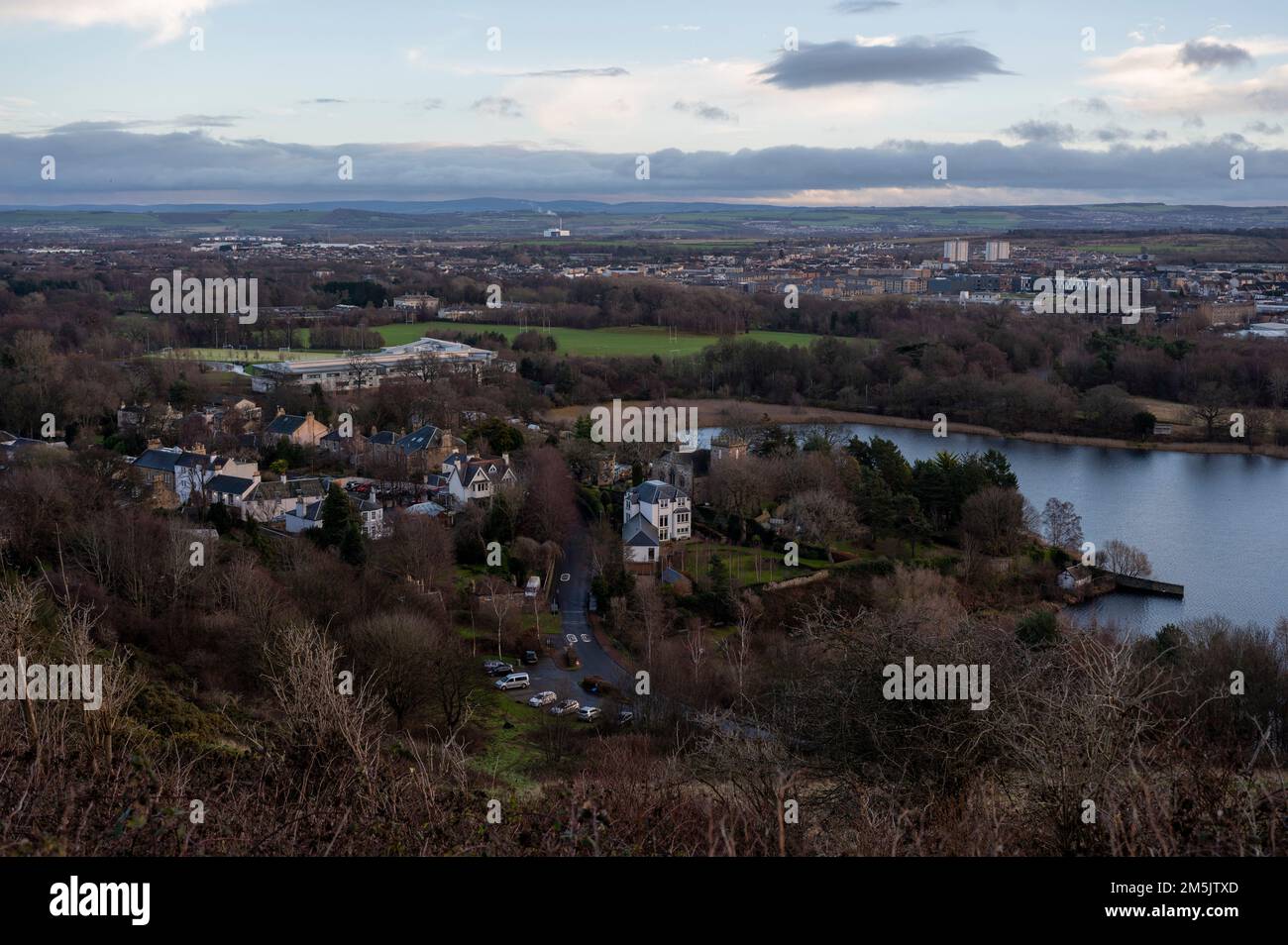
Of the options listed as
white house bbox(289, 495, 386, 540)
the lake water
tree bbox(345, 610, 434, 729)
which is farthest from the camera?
white house bbox(289, 495, 386, 540)

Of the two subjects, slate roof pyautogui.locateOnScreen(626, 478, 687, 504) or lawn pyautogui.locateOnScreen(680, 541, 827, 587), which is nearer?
lawn pyautogui.locateOnScreen(680, 541, 827, 587)

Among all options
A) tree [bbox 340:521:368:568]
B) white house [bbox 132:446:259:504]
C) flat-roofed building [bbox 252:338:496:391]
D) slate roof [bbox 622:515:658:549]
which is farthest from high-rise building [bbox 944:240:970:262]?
tree [bbox 340:521:368:568]

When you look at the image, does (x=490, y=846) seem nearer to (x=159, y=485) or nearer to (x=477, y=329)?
(x=159, y=485)

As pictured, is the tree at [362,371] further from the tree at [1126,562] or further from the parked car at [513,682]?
the tree at [1126,562]

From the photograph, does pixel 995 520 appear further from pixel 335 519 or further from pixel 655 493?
pixel 335 519

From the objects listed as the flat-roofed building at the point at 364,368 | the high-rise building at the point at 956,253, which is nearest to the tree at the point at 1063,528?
the flat-roofed building at the point at 364,368

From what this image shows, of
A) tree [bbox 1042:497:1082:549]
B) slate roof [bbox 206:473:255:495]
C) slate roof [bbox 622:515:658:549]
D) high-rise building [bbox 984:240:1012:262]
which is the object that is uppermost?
high-rise building [bbox 984:240:1012:262]

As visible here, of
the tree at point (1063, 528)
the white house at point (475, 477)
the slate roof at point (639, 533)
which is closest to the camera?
the slate roof at point (639, 533)

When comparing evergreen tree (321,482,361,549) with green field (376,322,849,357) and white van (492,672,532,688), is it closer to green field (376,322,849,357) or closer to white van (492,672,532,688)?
white van (492,672,532,688)
